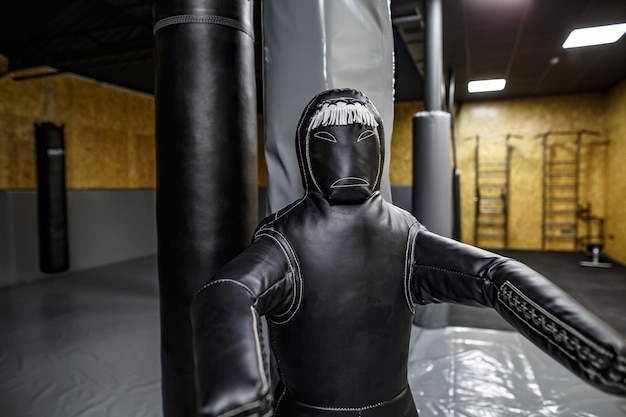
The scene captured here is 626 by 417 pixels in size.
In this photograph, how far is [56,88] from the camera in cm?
591

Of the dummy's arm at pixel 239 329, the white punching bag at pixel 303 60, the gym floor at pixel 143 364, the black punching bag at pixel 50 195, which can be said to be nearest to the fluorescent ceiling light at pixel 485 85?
the gym floor at pixel 143 364

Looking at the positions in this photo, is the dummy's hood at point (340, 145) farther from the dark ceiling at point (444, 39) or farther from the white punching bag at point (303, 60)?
the dark ceiling at point (444, 39)

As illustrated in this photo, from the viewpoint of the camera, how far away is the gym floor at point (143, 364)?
2275 mm

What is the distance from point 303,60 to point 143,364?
2.46 m

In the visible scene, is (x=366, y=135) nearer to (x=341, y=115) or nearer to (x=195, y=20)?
(x=341, y=115)

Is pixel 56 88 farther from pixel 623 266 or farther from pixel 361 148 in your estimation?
pixel 623 266

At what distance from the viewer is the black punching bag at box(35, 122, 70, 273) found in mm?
5250

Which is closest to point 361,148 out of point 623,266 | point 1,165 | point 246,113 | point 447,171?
point 246,113

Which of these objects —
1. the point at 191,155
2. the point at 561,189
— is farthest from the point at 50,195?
the point at 561,189

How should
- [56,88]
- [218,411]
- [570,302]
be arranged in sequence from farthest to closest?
[56,88]
[570,302]
[218,411]

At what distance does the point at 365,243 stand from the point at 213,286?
0.42 m

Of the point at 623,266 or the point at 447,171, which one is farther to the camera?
the point at 623,266

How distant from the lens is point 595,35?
4.77 metres

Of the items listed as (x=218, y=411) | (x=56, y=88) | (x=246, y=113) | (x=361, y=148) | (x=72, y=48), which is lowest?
(x=218, y=411)
